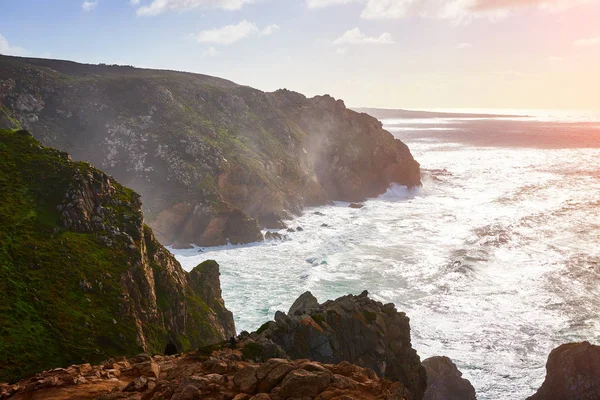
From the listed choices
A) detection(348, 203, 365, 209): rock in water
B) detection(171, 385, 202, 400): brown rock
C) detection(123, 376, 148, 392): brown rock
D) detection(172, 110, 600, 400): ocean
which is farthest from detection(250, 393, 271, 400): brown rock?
detection(348, 203, 365, 209): rock in water

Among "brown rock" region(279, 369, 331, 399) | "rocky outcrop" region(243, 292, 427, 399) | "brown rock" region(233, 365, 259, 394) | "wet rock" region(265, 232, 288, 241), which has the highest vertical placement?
"brown rock" region(279, 369, 331, 399)

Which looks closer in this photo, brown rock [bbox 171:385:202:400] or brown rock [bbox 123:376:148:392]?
brown rock [bbox 171:385:202:400]

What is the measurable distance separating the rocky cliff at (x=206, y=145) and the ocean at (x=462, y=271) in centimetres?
859

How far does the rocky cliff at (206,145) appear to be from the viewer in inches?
3932

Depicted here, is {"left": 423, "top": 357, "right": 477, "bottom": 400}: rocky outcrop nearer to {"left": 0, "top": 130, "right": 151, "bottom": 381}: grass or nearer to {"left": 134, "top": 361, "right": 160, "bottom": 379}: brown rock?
{"left": 0, "top": 130, "right": 151, "bottom": 381}: grass

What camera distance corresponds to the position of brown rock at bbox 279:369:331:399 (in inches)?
742

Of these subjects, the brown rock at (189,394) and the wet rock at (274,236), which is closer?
the brown rock at (189,394)

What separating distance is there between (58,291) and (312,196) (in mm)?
97649

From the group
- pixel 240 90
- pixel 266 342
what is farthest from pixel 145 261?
pixel 240 90

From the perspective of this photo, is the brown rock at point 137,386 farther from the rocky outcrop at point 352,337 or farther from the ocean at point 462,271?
the ocean at point 462,271

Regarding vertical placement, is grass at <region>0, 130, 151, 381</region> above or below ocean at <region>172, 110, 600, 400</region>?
above

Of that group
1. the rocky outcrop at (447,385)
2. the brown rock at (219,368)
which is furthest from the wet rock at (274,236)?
the brown rock at (219,368)

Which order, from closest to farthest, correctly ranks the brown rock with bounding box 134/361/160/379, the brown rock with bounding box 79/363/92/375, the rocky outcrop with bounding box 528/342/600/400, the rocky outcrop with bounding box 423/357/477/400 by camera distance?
1. the brown rock with bounding box 134/361/160/379
2. the brown rock with bounding box 79/363/92/375
3. the rocky outcrop with bounding box 528/342/600/400
4. the rocky outcrop with bounding box 423/357/477/400

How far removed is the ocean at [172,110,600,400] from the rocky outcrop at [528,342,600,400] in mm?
4569
